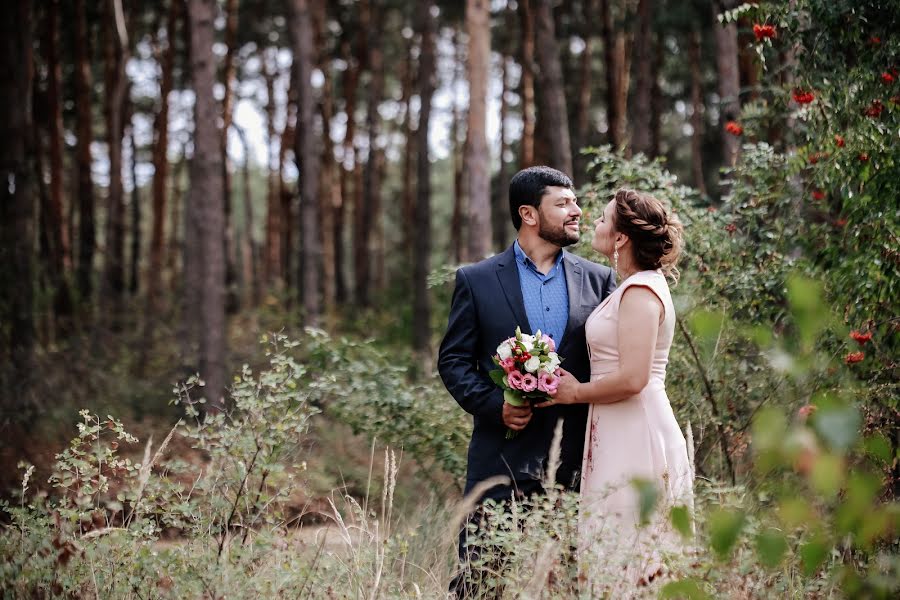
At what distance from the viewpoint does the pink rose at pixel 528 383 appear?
11.0 feet

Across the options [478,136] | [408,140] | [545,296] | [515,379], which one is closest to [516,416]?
[515,379]

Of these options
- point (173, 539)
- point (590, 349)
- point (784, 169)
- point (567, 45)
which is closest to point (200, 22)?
point (173, 539)

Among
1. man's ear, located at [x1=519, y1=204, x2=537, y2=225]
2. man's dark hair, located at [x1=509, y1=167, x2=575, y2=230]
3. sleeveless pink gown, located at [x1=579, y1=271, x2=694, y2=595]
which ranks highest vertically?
man's dark hair, located at [x1=509, y1=167, x2=575, y2=230]

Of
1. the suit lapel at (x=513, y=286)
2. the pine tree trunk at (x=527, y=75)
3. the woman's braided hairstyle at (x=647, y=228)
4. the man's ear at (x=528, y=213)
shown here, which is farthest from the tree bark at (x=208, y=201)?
the pine tree trunk at (x=527, y=75)

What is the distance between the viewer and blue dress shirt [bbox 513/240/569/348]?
A: 3.80 meters

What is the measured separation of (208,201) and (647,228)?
7284 millimetres

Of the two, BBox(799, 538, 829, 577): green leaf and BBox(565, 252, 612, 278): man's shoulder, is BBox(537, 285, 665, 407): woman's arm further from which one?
BBox(799, 538, 829, 577): green leaf

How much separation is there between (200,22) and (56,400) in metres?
4.64

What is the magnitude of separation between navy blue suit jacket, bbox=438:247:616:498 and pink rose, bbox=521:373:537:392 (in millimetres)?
268

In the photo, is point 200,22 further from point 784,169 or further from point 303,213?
point 784,169

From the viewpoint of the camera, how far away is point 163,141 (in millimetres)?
17078

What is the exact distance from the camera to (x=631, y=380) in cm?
324

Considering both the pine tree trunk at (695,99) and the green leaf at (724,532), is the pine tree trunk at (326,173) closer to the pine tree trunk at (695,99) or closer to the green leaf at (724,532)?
the pine tree trunk at (695,99)

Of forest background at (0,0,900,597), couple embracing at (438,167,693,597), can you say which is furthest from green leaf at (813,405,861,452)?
couple embracing at (438,167,693,597)
